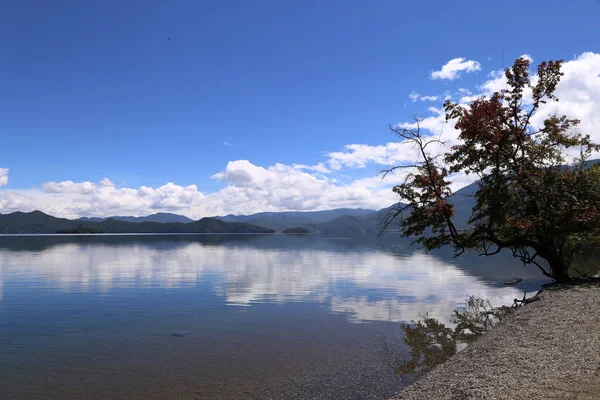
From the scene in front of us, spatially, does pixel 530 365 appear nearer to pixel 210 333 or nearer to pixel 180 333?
pixel 210 333

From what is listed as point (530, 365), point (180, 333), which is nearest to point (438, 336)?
point (530, 365)

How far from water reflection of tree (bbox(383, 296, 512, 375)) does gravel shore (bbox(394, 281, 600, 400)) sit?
2.38 metres

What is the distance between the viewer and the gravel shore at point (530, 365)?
1147cm

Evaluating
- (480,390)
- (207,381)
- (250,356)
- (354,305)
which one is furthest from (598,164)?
(207,381)

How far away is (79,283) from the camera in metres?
48.2

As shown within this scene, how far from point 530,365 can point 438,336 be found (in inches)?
427

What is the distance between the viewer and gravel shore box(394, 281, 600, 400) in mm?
11469

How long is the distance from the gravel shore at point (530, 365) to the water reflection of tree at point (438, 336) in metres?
2.38

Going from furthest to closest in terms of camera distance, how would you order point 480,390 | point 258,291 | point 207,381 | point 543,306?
point 258,291 < point 543,306 < point 207,381 < point 480,390

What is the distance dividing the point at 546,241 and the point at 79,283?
5316 cm

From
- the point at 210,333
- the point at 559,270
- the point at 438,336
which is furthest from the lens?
the point at 559,270

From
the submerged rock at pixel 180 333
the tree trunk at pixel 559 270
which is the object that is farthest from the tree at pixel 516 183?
the submerged rock at pixel 180 333

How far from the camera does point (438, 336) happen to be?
2402 centimetres

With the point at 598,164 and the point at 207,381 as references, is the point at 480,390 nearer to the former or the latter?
the point at 207,381
